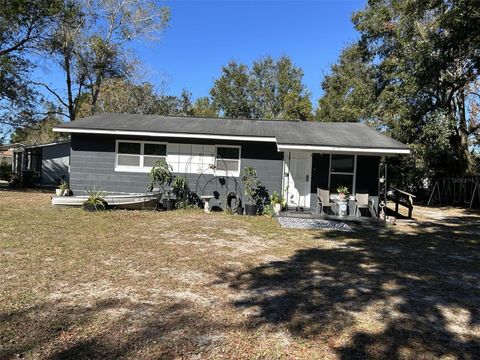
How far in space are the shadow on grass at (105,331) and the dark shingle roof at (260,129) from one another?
8305 mm

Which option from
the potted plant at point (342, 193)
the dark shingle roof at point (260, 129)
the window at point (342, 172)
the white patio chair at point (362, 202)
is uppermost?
the dark shingle roof at point (260, 129)

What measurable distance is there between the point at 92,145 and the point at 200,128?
386cm

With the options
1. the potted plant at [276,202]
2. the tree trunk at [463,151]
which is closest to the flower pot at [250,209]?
the potted plant at [276,202]

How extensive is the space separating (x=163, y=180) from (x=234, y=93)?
92.5 ft

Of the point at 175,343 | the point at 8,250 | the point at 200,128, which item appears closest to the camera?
the point at 175,343

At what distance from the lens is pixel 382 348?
11.8 feet

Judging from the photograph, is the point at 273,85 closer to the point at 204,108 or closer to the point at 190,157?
the point at 204,108

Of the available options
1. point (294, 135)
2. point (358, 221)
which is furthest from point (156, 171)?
point (358, 221)

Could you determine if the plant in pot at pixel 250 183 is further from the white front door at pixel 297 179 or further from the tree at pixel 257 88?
the tree at pixel 257 88

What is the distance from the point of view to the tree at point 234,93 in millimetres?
39875

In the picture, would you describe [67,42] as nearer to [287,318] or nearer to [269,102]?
[269,102]

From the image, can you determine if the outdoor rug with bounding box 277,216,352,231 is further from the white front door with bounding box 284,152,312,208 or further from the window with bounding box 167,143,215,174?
the window with bounding box 167,143,215,174

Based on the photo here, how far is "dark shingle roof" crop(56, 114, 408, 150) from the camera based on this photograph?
481 inches

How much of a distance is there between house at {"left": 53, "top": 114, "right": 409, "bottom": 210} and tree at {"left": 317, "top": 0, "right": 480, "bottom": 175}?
5.39m
